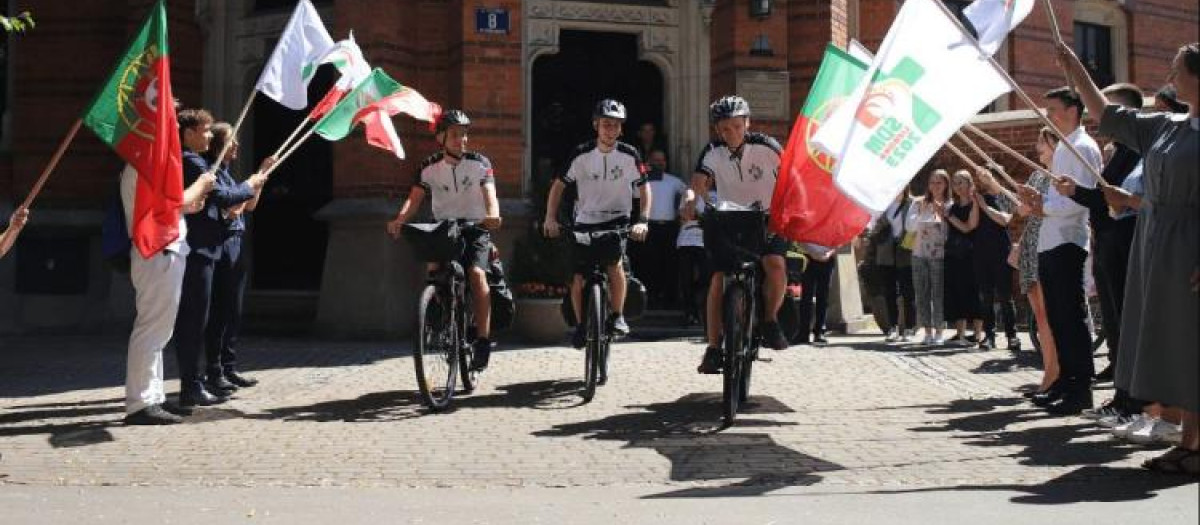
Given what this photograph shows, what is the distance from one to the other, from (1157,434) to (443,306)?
Answer: 4447 millimetres

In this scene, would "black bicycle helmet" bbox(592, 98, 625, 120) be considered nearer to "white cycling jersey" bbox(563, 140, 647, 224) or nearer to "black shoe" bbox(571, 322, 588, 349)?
"white cycling jersey" bbox(563, 140, 647, 224)

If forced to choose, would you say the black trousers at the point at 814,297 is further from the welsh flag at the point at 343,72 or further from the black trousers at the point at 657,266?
the welsh flag at the point at 343,72

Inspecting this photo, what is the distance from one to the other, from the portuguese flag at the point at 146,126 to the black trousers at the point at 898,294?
8.31 metres

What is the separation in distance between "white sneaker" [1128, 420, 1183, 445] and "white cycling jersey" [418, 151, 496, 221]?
14.7 ft

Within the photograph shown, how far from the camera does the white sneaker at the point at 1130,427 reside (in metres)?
6.16

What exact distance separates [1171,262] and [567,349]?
285 inches

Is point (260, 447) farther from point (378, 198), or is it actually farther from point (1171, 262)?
point (378, 198)

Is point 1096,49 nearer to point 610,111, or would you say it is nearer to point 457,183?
point 610,111

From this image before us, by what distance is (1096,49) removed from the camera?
20.3 m

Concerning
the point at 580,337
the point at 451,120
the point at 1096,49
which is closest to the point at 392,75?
the point at 451,120

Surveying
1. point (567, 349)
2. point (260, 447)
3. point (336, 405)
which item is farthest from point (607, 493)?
point (567, 349)

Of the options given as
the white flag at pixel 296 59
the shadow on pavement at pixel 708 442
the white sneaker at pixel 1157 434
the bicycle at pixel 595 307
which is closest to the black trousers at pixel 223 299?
the white flag at pixel 296 59

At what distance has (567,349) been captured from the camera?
1141cm

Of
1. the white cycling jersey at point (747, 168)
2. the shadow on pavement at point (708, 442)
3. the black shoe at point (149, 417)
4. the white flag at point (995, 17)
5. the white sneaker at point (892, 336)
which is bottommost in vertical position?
the shadow on pavement at point (708, 442)
